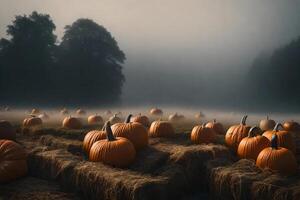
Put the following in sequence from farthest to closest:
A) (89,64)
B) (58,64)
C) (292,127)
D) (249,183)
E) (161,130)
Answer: (89,64) < (58,64) < (292,127) < (161,130) < (249,183)

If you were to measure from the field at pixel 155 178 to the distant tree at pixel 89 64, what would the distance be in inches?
1343

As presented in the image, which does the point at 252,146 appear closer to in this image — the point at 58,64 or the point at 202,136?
the point at 202,136

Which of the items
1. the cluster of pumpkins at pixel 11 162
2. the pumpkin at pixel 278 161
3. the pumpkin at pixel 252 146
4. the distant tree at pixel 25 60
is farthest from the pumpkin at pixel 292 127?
the distant tree at pixel 25 60

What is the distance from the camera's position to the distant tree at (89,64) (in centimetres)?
4409

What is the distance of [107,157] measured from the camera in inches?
338

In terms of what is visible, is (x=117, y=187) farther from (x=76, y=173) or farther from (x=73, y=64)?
(x=73, y=64)

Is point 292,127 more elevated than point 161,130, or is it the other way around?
point 292,127

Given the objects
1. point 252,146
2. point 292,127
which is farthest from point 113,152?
point 292,127

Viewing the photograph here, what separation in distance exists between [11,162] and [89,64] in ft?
126

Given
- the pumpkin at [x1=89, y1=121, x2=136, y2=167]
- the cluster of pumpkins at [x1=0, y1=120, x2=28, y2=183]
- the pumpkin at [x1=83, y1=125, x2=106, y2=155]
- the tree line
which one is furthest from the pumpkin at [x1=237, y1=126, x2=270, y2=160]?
the tree line

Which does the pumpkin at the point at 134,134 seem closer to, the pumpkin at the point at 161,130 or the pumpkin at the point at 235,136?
the pumpkin at the point at 161,130

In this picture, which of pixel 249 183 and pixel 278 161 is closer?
pixel 249 183

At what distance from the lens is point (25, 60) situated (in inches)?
1638

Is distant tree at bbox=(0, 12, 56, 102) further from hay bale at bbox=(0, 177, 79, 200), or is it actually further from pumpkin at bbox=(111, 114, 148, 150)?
hay bale at bbox=(0, 177, 79, 200)
